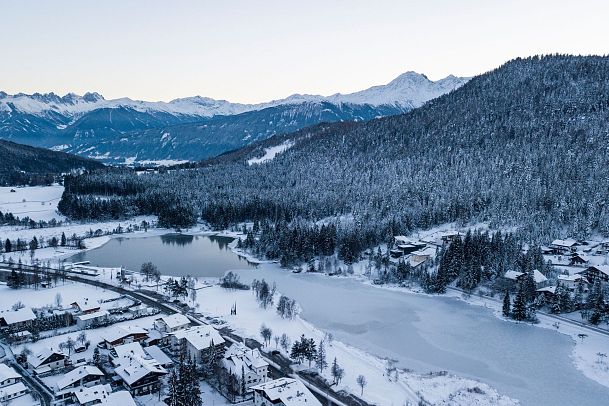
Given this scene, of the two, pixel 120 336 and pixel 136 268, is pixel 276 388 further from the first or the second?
pixel 136 268

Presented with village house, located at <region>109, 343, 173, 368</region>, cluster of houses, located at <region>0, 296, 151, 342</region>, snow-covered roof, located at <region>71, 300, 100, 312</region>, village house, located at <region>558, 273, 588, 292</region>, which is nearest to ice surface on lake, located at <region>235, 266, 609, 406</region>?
village house, located at <region>558, 273, 588, 292</region>

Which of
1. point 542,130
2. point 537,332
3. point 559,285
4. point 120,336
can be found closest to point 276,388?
point 120,336

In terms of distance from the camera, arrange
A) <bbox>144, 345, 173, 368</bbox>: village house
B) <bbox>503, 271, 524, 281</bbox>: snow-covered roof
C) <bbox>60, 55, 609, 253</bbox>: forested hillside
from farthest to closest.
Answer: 1. <bbox>60, 55, 609, 253</bbox>: forested hillside
2. <bbox>503, 271, 524, 281</bbox>: snow-covered roof
3. <bbox>144, 345, 173, 368</bbox>: village house

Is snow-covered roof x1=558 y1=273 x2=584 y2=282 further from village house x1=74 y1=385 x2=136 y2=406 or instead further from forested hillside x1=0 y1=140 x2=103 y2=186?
forested hillside x1=0 y1=140 x2=103 y2=186

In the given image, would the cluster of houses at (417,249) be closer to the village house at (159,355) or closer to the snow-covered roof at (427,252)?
the snow-covered roof at (427,252)

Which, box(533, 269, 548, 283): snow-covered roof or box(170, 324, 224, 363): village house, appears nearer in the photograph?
box(170, 324, 224, 363): village house

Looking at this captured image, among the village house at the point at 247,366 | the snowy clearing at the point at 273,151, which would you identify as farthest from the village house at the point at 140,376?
the snowy clearing at the point at 273,151
